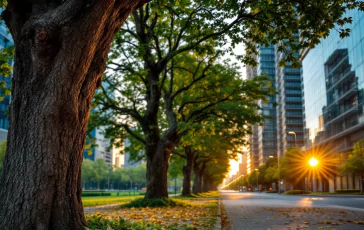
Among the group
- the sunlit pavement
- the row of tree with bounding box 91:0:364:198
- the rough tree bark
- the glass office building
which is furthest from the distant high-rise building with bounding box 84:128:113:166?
the glass office building

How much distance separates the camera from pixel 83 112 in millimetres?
5648

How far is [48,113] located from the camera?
16.1ft

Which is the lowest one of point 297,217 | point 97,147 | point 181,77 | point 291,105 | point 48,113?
point 297,217

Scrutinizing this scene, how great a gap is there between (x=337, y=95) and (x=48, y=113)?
54618mm

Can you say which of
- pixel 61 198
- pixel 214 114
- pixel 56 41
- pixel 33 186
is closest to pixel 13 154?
pixel 33 186

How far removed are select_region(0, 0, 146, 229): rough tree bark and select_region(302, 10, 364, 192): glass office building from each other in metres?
44.6

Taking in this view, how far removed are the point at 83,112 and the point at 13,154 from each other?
3.82ft

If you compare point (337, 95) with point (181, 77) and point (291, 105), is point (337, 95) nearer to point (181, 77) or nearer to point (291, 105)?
point (181, 77)

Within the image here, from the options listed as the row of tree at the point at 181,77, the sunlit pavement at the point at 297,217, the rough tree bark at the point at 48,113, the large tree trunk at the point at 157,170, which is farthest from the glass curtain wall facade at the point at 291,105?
the rough tree bark at the point at 48,113

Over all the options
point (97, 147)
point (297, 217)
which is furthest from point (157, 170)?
point (297, 217)

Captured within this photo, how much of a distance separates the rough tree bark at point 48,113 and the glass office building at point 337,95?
4460 centimetres

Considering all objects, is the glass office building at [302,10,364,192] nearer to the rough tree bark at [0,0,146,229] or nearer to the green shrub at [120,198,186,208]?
the green shrub at [120,198,186,208]

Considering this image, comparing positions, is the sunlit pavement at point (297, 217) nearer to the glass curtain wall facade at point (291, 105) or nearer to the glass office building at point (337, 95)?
the glass office building at point (337, 95)

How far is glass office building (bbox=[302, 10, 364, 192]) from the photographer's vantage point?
1789 inches
